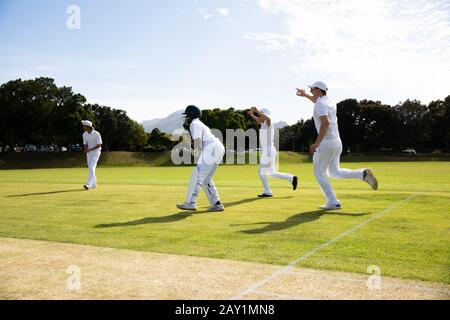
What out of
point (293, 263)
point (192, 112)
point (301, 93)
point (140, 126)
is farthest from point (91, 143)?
point (140, 126)

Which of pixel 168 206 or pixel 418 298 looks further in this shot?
pixel 168 206

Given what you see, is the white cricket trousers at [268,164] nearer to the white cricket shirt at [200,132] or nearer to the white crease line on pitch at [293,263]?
the white cricket shirt at [200,132]

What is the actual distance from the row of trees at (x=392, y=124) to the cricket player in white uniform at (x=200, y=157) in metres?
86.4

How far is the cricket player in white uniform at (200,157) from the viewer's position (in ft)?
29.3

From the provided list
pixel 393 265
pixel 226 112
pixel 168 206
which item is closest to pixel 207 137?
pixel 168 206

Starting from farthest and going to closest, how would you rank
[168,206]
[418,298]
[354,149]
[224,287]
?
[354,149] → [168,206] → [224,287] → [418,298]

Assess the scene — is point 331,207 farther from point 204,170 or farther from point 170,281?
point 170,281

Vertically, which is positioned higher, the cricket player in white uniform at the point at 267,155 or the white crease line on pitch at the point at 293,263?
the cricket player in white uniform at the point at 267,155

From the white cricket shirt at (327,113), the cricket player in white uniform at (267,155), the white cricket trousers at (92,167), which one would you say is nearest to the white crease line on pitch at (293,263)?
the white cricket shirt at (327,113)

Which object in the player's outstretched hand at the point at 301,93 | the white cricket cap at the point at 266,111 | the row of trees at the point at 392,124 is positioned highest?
the row of trees at the point at 392,124
